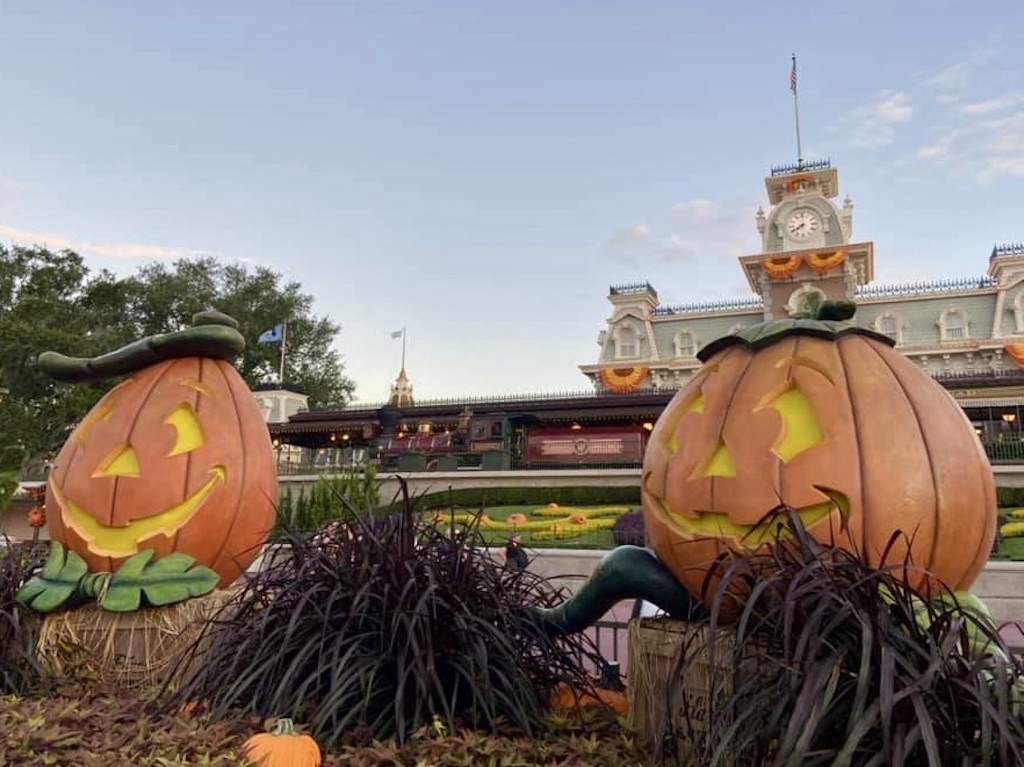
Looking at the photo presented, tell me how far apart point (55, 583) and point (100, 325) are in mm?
46411

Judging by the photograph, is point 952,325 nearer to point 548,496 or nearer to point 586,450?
point 586,450

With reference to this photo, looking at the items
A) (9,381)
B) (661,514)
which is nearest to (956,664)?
(661,514)

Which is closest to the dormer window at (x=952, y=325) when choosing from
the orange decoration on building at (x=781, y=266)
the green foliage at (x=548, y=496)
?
the orange decoration on building at (x=781, y=266)

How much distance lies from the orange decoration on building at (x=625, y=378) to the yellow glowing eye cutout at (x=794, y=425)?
3997cm

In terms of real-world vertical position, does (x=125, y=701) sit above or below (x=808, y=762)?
below

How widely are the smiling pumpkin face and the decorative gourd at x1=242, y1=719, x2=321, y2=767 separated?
2335 mm

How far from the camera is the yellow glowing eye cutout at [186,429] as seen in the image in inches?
195

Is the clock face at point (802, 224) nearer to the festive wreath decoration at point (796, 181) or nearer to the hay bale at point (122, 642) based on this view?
the festive wreath decoration at point (796, 181)

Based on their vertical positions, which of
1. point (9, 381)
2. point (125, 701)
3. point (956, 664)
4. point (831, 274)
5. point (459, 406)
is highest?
point (831, 274)

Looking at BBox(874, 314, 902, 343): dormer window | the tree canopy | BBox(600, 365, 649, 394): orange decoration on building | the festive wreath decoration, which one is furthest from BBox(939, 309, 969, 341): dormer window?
the tree canopy

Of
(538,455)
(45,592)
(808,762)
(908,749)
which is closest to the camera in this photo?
(908,749)

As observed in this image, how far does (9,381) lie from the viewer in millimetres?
39688

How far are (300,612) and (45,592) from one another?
2264 mm

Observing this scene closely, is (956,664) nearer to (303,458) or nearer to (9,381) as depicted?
(303,458)
